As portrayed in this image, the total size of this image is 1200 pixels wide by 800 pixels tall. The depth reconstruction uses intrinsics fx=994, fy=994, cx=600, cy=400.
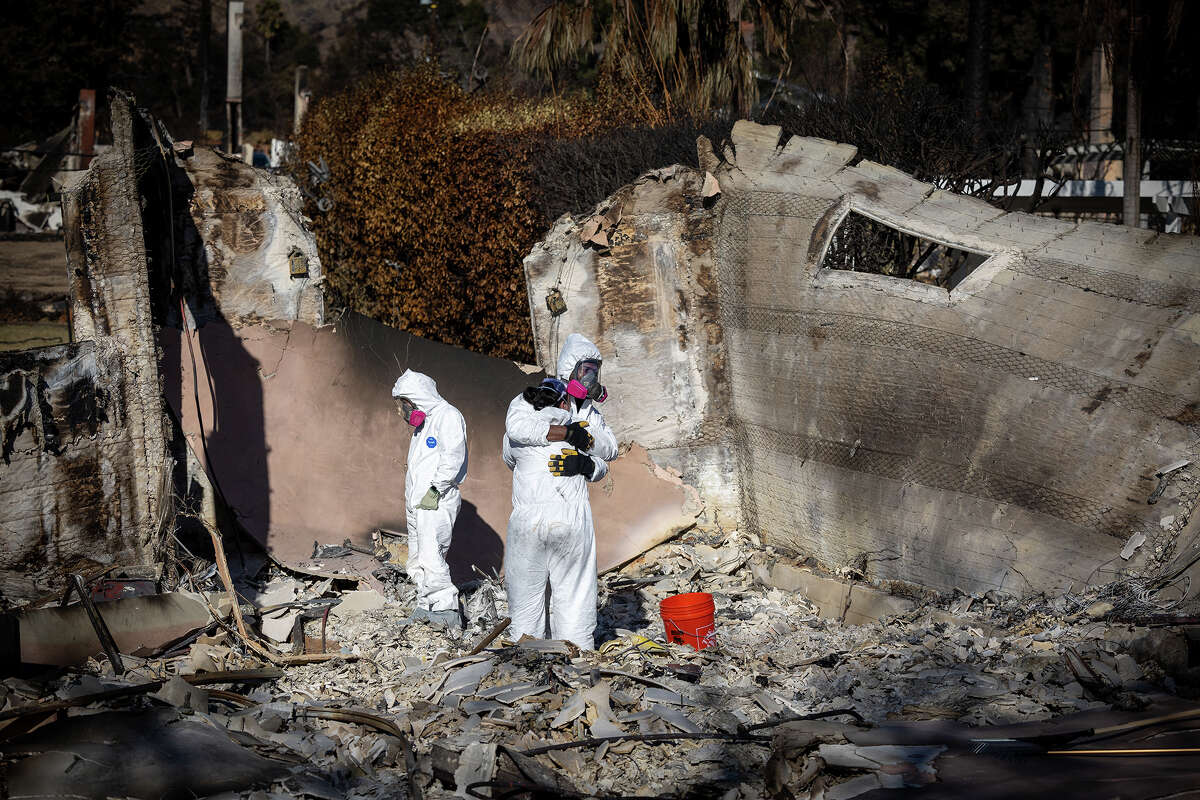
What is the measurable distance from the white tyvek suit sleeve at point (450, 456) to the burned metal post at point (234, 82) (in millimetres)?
10334

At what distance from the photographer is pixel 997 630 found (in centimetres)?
578

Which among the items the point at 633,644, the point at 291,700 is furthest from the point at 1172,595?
the point at 291,700

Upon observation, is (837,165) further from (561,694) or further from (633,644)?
(561,694)

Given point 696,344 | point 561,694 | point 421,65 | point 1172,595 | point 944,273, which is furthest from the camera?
point 421,65

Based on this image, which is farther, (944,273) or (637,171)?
(637,171)

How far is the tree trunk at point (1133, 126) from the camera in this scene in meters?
7.71

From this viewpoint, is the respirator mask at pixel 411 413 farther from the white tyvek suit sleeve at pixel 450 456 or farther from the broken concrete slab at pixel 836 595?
the broken concrete slab at pixel 836 595

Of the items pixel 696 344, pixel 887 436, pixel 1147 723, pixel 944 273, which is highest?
pixel 944 273

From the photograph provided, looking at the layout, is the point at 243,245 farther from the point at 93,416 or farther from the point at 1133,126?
the point at 1133,126

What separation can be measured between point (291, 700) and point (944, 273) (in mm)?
6513

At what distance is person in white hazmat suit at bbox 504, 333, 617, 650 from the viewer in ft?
19.1

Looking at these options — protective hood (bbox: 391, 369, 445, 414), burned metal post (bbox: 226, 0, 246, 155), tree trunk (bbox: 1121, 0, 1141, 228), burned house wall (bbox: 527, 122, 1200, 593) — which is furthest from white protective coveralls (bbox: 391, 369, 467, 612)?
burned metal post (bbox: 226, 0, 246, 155)

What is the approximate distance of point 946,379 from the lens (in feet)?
21.2

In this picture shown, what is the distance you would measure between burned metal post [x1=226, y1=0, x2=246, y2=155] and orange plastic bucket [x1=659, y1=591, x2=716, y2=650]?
12.0m
